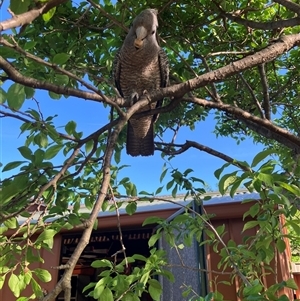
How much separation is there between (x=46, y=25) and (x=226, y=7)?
1.24 meters

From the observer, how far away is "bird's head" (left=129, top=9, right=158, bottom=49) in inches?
94.4

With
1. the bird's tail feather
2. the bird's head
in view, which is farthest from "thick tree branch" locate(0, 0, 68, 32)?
the bird's tail feather

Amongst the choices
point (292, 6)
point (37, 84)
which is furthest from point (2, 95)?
point (292, 6)

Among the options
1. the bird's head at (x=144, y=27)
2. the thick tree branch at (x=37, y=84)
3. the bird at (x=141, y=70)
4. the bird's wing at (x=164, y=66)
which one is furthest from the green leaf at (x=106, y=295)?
the bird's wing at (x=164, y=66)

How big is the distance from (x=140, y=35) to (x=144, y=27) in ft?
0.26

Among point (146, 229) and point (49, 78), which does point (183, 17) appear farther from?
point (146, 229)

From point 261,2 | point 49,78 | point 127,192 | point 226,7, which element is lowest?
point 127,192

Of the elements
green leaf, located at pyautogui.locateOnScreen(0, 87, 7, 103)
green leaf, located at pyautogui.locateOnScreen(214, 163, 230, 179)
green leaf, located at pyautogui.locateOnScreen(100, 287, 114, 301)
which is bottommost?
green leaf, located at pyautogui.locateOnScreen(100, 287, 114, 301)

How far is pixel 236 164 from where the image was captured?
142cm

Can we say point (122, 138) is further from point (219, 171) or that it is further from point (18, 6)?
point (18, 6)

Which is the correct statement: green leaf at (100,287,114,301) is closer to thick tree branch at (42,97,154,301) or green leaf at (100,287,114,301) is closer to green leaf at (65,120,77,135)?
thick tree branch at (42,97,154,301)

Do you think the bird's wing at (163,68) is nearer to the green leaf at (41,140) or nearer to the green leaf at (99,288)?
the green leaf at (41,140)

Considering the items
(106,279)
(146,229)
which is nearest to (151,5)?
(106,279)

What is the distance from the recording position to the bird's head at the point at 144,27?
240 cm
